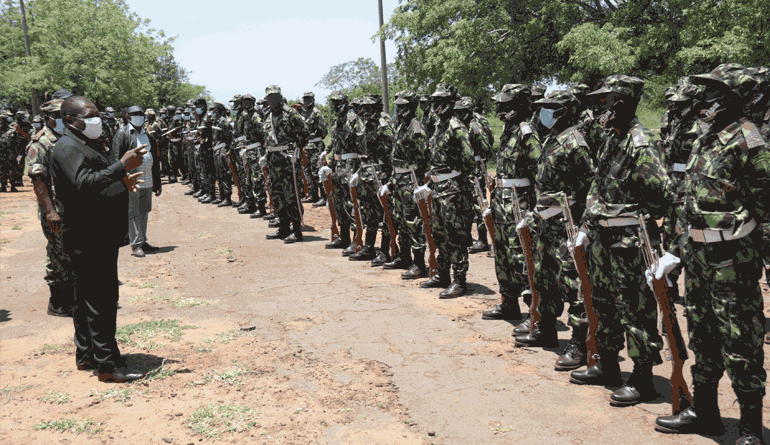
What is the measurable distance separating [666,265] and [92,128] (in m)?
4.40

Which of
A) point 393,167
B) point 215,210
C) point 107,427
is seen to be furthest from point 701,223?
point 215,210

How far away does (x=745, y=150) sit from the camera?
149 inches

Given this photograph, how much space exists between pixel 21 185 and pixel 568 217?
22476mm

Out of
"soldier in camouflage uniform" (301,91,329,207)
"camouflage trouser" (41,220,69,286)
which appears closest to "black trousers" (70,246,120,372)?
"camouflage trouser" (41,220,69,286)

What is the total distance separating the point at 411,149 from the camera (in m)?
8.45

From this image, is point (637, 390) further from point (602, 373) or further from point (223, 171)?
point (223, 171)

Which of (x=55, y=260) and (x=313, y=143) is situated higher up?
(x=313, y=143)

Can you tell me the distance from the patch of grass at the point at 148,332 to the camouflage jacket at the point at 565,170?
3.91 metres

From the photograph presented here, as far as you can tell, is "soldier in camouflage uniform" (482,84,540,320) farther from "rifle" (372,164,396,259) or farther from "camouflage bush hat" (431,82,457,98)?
"rifle" (372,164,396,259)

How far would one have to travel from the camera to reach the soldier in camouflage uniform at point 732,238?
3816mm

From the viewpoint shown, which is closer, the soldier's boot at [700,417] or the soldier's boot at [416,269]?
the soldier's boot at [700,417]

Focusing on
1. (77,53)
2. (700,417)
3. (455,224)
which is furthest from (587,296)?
(77,53)

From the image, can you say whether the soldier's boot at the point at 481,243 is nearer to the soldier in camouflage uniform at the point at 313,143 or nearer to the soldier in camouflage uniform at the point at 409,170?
the soldier in camouflage uniform at the point at 409,170

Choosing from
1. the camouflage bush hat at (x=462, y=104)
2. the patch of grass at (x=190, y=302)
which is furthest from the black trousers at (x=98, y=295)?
the camouflage bush hat at (x=462, y=104)
